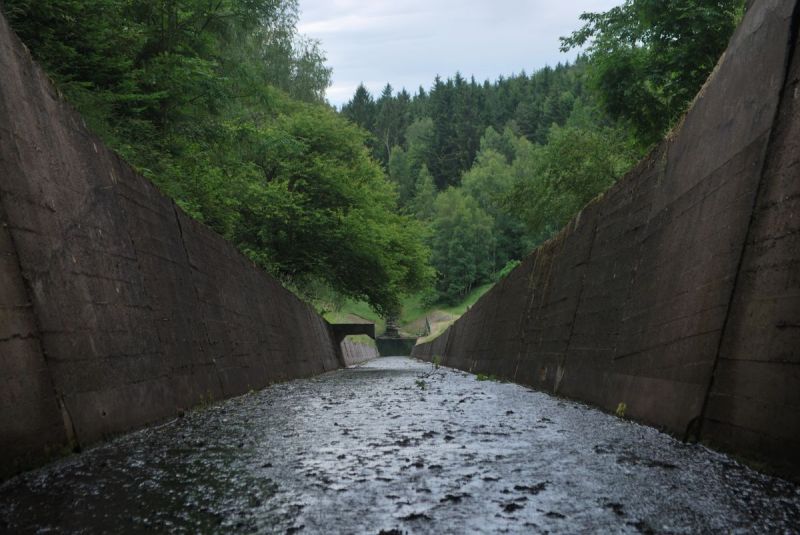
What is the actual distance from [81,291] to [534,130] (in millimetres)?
132375

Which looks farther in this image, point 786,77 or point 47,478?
point 786,77

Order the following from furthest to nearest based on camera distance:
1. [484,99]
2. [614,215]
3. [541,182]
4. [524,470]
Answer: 1. [484,99]
2. [541,182]
3. [614,215]
4. [524,470]

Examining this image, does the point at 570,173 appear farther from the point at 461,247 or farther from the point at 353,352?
the point at 461,247

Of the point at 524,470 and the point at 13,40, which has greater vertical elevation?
the point at 13,40

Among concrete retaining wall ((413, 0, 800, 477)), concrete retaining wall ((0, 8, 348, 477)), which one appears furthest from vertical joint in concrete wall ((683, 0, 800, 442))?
concrete retaining wall ((0, 8, 348, 477))

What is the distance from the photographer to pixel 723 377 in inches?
144

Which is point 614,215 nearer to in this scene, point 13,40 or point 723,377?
point 723,377

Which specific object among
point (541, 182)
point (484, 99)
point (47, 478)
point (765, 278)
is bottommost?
point (47, 478)

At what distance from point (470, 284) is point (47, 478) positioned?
102749 millimetres

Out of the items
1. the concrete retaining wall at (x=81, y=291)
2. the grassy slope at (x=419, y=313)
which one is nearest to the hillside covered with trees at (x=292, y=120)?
the concrete retaining wall at (x=81, y=291)

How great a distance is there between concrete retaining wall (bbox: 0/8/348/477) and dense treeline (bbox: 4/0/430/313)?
12.5ft

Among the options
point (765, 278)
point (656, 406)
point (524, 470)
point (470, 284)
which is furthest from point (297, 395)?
point (470, 284)

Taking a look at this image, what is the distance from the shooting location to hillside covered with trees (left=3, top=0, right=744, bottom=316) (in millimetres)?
10422

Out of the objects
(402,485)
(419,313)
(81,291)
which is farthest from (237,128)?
(419,313)
